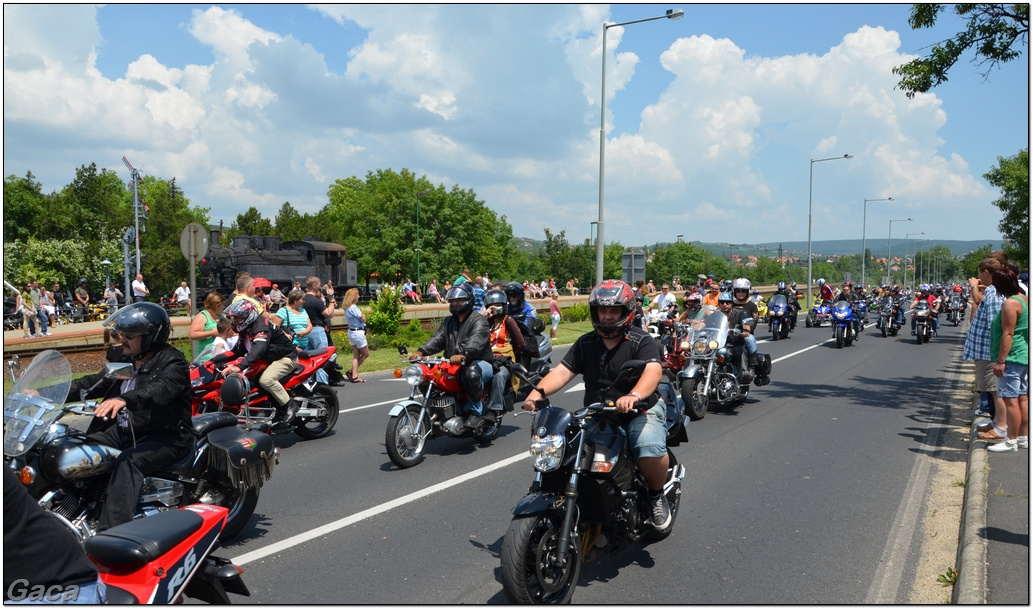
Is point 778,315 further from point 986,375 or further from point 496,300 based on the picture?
point 496,300

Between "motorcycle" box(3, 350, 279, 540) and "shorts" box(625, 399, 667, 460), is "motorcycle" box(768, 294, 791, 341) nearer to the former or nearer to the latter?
"shorts" box(625, 399, 667, 460)

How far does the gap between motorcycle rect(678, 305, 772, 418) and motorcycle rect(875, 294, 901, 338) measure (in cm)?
1773

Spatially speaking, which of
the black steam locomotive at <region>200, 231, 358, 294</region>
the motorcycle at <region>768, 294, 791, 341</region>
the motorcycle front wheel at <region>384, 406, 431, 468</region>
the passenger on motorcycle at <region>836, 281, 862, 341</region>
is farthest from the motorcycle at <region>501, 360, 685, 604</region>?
the black steam locomotive at <region>200, 231, 358, 294</region>

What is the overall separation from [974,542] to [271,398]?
20.7 feet

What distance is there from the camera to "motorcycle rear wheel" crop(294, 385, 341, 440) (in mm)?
8766

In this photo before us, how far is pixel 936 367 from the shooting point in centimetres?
1683

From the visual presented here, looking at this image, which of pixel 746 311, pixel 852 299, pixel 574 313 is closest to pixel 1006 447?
pixel 746 311

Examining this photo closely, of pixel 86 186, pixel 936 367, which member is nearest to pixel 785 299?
pixel 936 367

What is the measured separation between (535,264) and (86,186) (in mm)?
55818

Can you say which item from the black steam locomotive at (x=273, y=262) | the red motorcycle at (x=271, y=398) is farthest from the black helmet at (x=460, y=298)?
the black steam locomotive at (x=273, y=262)

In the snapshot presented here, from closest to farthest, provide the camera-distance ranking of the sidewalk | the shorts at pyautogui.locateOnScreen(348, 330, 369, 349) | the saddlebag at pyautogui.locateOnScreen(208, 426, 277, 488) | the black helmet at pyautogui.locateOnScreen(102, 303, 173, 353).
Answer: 1. the sidewalk
2. the black helmet at pyautogui.locateOnScreen(102, 303, 173, 353)
3. the saddlebag at pyautogui.locateOnScreen(208, 426, 277, 488)
4. the shorts at pyautogui.locateOnScreen(348, 330, 369, 349)

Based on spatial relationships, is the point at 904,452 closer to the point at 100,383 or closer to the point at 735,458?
the point at 735,458

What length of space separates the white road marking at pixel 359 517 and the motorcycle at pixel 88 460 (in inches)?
12.2

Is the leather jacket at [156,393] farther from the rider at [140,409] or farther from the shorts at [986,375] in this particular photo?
the shorts at [986,375]
